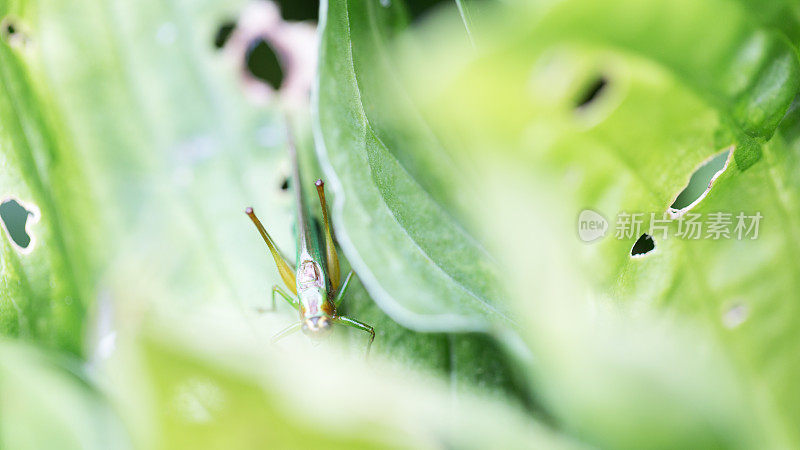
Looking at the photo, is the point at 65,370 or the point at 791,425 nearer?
the point at 791,425

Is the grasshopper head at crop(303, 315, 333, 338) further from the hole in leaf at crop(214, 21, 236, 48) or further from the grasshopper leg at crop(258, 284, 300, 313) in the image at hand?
the hole in leaf at crop(214, 21, 236, 48)

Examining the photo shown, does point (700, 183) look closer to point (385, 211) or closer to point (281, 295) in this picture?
point (385, 211)

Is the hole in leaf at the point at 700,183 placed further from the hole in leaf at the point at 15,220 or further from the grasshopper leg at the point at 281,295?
the hole in leaf at the point at 15,220

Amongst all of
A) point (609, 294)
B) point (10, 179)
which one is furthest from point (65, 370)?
point (609, 294)

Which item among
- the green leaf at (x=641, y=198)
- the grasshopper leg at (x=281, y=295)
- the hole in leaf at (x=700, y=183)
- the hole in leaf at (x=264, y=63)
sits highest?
the hole in leaf at (x=264, y=63)

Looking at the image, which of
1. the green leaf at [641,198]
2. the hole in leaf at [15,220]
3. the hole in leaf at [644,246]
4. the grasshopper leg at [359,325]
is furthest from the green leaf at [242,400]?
the hole in leaf at [15,220]

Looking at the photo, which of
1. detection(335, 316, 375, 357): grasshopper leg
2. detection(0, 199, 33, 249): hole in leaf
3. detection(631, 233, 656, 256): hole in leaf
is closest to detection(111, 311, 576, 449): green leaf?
detection(631, 233, 656, 256): hole in leaf

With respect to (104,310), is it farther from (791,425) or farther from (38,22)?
(791,425)
